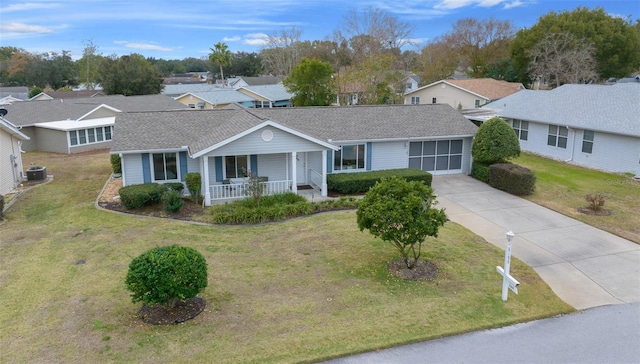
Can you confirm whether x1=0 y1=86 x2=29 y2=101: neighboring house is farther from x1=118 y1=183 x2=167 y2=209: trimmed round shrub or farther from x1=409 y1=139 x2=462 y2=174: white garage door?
x1=409 y1=139 x2=462 y2=174: white garage door

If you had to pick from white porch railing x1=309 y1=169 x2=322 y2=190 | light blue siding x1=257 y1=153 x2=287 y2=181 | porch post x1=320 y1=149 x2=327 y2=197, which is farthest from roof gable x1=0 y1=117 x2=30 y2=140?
porch post x1=320 y1=149 x2=327 y2=197

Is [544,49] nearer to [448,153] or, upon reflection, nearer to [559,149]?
[559,149]

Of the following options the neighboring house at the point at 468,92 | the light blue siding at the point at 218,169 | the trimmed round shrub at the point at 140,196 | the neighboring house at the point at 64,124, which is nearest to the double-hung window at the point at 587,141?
the light blue siding at the point at 218,169

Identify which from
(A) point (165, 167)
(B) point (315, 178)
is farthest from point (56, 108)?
(B) point (315, 178)

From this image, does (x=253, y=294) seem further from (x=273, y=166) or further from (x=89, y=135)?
(x=89, y=135)

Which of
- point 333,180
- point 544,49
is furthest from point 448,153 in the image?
point 544,49

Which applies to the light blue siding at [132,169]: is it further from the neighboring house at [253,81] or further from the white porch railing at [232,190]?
the neighboring house at [253,81]

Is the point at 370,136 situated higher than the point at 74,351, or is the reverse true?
the point at 370,136

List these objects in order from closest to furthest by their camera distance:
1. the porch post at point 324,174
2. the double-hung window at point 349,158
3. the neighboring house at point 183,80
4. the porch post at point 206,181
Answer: the porch post at point 206,181
the porch post at point 324,174
the double-hung window at point 349,158
the neighboring house at point 183,80
